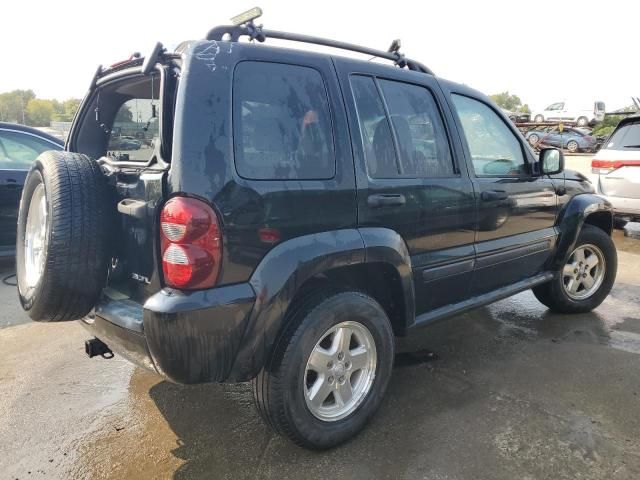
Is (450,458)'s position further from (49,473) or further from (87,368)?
(87,368)

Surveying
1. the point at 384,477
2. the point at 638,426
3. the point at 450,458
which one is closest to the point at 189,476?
the point at 384,477

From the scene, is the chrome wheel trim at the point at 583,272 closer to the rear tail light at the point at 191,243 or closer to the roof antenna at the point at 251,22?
the roof antenna at the point at 251,22

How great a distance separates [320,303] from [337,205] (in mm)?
474

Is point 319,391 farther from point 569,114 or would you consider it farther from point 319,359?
point 569,114

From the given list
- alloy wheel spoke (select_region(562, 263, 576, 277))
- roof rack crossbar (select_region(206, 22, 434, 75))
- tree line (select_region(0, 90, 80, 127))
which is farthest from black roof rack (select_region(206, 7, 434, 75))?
tree line (select_region(0, 90, 80, 127))

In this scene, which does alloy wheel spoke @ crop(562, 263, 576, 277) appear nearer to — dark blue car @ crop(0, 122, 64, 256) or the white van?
dark blue car @ crop(0, 122, 64, 256)

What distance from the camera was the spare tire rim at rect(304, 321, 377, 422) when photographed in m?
2.43

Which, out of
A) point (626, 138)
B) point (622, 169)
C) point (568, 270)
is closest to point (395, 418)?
point (568, 270)

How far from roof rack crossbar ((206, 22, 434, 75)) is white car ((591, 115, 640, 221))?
4.74 metres

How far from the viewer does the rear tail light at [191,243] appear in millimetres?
1969

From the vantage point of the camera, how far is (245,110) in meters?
2.17

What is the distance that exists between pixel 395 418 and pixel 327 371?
23.2 inches

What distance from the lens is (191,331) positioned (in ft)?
6.50

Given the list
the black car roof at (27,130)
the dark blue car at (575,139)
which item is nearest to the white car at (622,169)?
the black car roof at (27,130)
